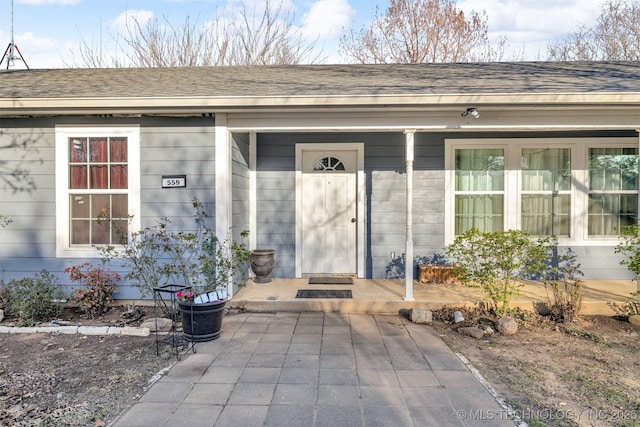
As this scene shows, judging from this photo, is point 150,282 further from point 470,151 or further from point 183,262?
point 470,151

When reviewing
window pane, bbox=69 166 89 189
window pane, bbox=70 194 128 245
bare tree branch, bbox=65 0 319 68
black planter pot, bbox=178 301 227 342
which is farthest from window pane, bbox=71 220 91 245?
bare tree branch, bbox=65 0 319 68

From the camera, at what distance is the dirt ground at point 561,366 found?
2697 mm

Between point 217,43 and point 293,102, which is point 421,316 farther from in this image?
point 217,43

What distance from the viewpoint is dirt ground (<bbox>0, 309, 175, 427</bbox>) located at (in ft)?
8.70

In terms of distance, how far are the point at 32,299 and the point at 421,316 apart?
14.0 ft

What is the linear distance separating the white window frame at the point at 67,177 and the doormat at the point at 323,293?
2191mm

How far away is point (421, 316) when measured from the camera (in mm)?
4703

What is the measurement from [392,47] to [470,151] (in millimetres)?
9847

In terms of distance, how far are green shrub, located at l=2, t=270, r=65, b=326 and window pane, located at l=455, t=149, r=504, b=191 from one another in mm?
5479

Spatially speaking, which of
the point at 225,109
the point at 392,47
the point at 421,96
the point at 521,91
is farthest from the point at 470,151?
the point at 392,47

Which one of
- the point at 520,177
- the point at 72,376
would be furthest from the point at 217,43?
the point at 72,376

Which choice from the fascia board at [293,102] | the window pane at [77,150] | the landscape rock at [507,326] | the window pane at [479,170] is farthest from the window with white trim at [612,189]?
the window pane at [77,150]

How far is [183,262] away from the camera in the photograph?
5059 millimetres

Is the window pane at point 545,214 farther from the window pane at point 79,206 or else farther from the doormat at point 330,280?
the window pane at point 79,206
